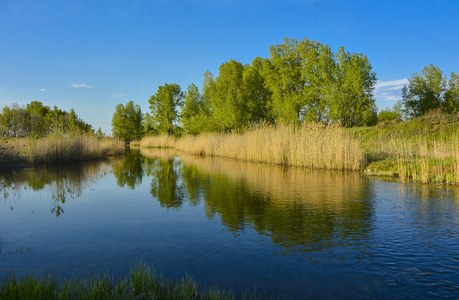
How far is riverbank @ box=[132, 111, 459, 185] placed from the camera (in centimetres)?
1233

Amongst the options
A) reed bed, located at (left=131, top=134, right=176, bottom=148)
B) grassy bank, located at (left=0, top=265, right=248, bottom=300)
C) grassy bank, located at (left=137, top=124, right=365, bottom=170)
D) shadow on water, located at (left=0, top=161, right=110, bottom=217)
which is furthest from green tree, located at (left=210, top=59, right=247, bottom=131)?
grassy bank, located at (left=0, top=265, right=248, bottom=300)

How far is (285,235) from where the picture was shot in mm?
5715

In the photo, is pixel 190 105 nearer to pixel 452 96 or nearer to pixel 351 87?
pixel 351 87

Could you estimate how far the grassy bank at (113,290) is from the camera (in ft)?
10.7

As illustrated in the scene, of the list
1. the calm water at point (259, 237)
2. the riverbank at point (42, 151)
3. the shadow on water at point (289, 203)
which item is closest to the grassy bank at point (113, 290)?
the calm water at point (259, 237)

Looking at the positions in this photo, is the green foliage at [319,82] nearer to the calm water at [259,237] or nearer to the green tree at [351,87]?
the green tree at [351,87]

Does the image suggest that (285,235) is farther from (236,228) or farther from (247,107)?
(247,107)

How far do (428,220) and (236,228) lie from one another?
4.14m

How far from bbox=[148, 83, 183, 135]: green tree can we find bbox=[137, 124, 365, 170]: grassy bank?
33.6m

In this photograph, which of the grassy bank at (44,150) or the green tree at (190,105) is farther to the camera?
the green tree at (190,105)

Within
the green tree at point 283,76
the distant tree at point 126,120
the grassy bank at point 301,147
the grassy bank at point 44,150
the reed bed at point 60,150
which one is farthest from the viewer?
the distant tree at point 126,120

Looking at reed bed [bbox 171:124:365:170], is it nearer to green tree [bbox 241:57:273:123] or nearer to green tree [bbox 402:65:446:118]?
green tree [bbox 241:57:273:123]

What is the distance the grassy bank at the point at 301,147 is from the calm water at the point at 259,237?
16.7 ft

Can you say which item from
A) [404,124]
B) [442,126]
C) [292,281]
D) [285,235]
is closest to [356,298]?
[292,281]
